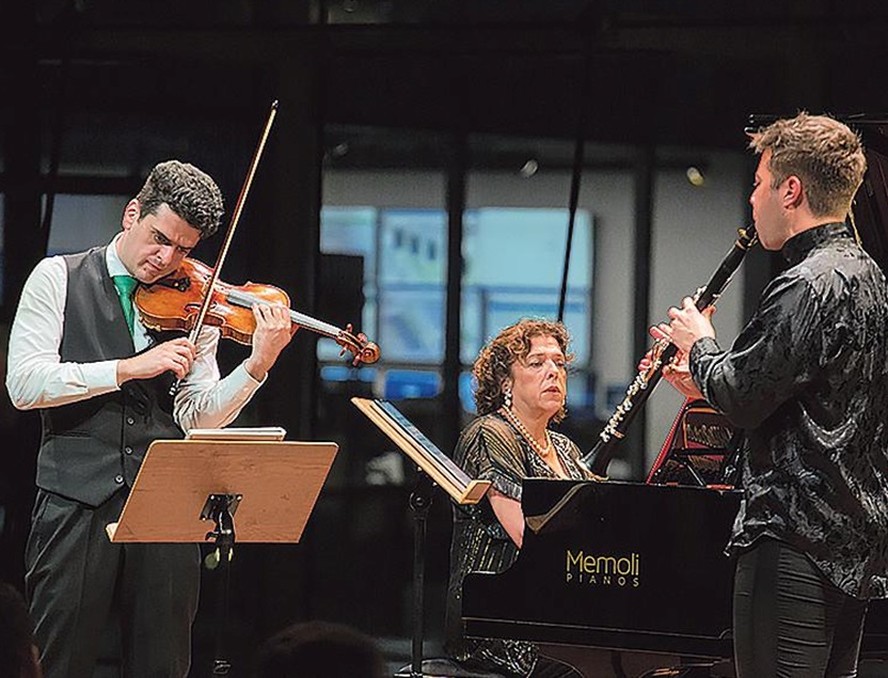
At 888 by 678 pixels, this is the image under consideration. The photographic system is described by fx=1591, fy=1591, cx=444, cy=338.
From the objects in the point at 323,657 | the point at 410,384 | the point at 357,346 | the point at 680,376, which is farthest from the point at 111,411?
the point at 410,384

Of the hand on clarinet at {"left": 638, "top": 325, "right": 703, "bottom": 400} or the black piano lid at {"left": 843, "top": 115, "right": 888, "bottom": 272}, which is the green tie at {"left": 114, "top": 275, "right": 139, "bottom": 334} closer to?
the hand on clarinet at {"left": 638, "top": 325, "right": 703, "bottom": 400}

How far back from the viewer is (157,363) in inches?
139

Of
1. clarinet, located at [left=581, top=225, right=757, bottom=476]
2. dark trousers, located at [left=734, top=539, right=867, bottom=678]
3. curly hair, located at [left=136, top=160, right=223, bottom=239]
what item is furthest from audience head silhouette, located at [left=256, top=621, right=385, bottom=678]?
curly hair, located at [left=136, top=160, right=223, bottom=239]

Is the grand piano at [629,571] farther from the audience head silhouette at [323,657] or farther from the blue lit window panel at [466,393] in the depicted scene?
the blue lit window panel at [466,393]

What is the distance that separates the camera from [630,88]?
5.69 m

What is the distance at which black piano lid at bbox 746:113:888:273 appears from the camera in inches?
141

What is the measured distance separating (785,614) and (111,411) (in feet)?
5.41

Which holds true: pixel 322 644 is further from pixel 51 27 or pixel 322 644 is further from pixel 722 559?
pixel 51 27

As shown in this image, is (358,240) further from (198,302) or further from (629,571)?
(629,571)

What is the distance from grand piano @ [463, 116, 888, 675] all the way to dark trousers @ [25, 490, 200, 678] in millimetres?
686

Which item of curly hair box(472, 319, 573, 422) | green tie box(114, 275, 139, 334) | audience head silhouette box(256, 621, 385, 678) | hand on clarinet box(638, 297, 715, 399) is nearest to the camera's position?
audience head silhouette box(256, 621, 385, 678)

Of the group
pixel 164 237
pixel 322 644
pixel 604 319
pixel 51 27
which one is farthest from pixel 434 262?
pixel 322 644

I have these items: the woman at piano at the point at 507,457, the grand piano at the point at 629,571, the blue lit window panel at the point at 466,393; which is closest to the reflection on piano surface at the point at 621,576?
the grand piano at the point at 629,571

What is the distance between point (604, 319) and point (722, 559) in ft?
7.82
